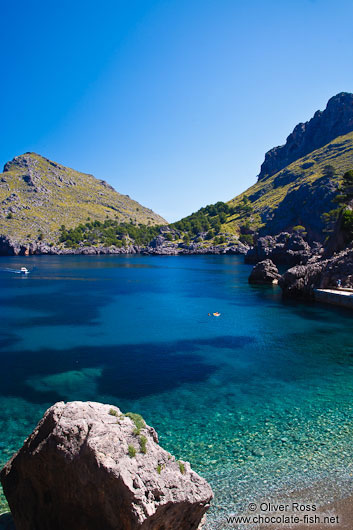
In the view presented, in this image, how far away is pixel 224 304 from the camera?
58906 millimetres

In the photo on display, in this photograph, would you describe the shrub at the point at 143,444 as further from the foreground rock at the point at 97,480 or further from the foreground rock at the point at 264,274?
the foreground rock at the point at 264,274

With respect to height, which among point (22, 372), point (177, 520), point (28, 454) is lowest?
point (22, 372)

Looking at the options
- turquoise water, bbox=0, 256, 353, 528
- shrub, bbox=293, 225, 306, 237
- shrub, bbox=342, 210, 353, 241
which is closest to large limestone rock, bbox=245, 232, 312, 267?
shrub, bbox=293, 225, 306, 237

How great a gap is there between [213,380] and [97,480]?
18.5m

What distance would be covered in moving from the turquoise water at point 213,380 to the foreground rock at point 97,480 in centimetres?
402

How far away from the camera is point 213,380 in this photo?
1030 inches

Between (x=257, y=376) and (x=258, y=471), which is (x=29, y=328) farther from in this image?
(x=258, y=471)

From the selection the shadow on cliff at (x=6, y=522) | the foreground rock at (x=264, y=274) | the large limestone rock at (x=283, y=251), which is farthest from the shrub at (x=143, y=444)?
the large limestone rock at (x=283, y=251)

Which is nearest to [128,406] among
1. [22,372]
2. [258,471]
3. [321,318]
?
[258,471]

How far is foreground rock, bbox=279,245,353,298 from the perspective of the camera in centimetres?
6075

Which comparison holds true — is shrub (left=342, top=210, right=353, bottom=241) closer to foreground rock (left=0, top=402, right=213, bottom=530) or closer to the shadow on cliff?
foreground rock (left=0, top=402, right=213, bottom=530)

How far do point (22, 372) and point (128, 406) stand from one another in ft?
36.2

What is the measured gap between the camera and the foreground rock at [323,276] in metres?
60.8

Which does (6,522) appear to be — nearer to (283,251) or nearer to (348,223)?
(348,223)
